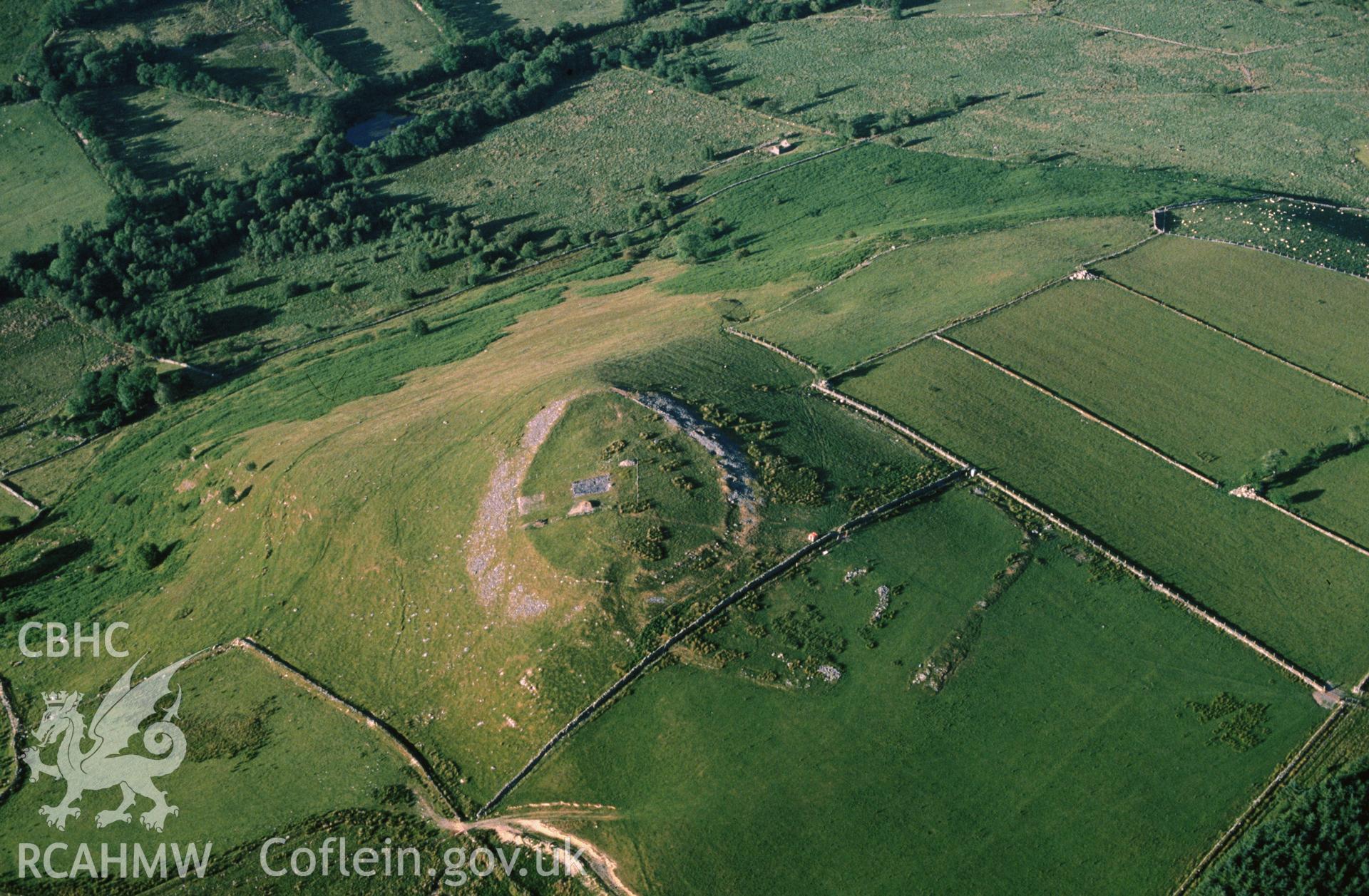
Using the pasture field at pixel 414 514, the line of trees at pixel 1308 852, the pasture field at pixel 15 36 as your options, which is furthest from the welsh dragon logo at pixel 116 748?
the pasture field at pixel 15 36

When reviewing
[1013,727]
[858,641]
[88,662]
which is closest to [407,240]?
[88,662]

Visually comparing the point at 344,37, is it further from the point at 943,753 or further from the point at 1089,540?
the point at 943,753

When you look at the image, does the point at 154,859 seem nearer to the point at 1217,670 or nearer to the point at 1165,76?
the point at 1217,670

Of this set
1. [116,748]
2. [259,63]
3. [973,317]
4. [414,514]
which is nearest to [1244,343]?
[973,317]

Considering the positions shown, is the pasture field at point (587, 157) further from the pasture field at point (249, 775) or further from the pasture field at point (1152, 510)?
the pasture field at point (249, 775)

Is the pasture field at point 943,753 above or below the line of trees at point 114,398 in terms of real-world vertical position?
below

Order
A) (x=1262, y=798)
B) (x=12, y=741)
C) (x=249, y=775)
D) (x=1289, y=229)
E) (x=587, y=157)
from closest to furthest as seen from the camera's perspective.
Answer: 1. (x=1262, y=798)
2. (x=249, y=775)
3. (x=12, y=741)
4. (x=1289, y=229)
5. (x=587, y=157)
